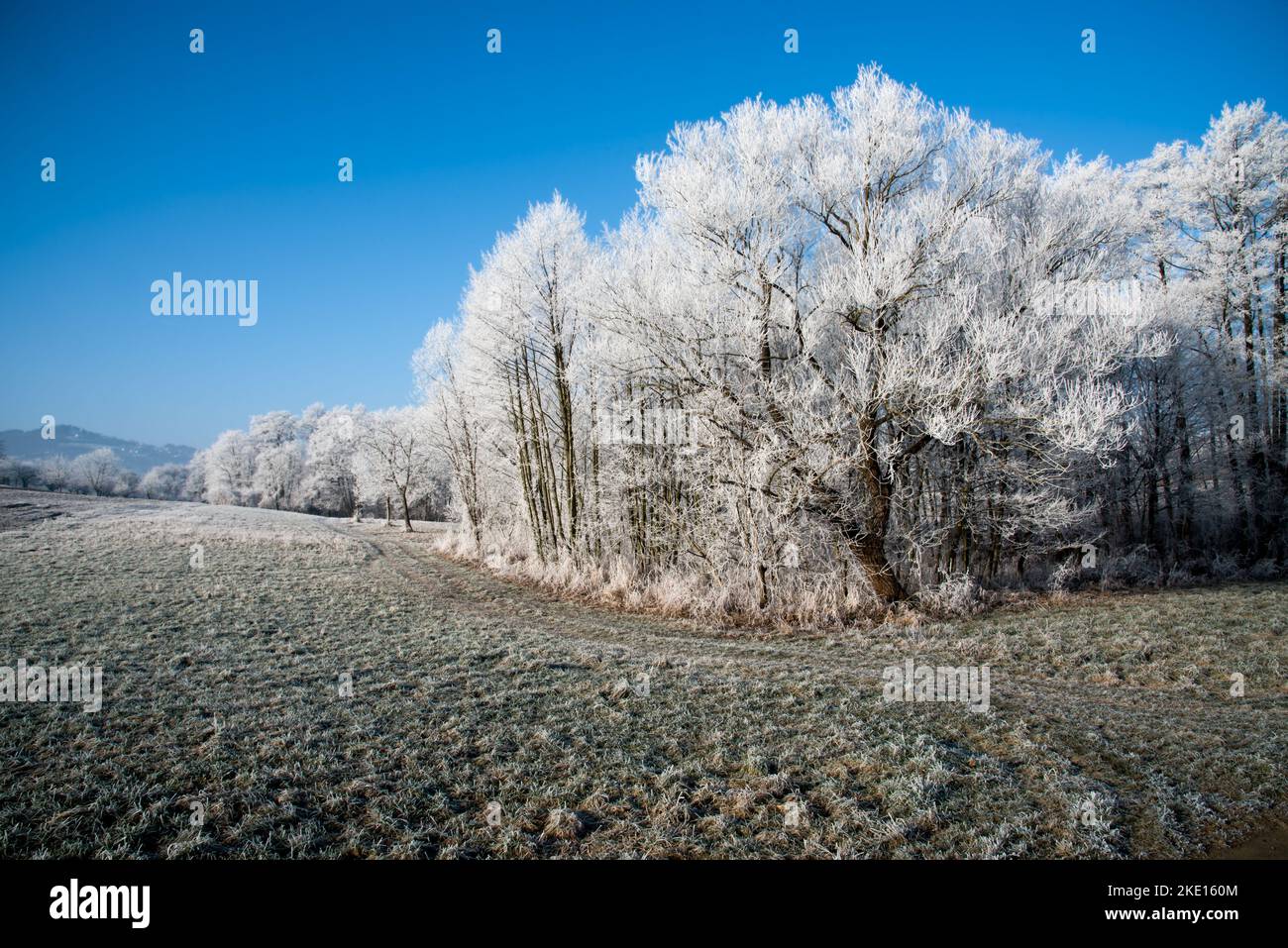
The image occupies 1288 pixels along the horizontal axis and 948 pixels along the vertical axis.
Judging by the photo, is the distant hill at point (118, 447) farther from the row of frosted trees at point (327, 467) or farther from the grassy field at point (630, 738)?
the grassy field at point (630, 738)

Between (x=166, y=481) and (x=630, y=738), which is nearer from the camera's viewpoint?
(x=630, y=738)

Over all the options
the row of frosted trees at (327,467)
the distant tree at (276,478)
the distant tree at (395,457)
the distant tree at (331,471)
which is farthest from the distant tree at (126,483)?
the distant tree at (395,457)

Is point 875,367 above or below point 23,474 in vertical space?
below

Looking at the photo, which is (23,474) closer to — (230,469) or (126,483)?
(126,483)

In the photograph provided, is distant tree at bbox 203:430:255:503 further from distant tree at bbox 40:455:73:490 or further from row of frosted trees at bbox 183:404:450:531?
distant tree at bbox 40:455:73:490

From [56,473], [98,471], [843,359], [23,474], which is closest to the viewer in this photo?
[843,359]

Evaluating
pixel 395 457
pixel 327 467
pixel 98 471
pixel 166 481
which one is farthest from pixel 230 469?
pixel 395 457

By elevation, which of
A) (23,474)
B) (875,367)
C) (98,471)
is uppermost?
(98,471)

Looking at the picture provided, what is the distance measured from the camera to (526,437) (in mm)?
17453

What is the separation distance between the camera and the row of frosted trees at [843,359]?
10258 mm

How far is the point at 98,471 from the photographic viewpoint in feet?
178

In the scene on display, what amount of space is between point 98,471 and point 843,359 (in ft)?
234

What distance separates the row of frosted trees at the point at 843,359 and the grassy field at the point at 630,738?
2.51 m

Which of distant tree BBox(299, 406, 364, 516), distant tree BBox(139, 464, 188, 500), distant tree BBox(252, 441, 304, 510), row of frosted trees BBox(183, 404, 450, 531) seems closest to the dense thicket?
row of frosted trees BBox(183, 404, 450, 531)
